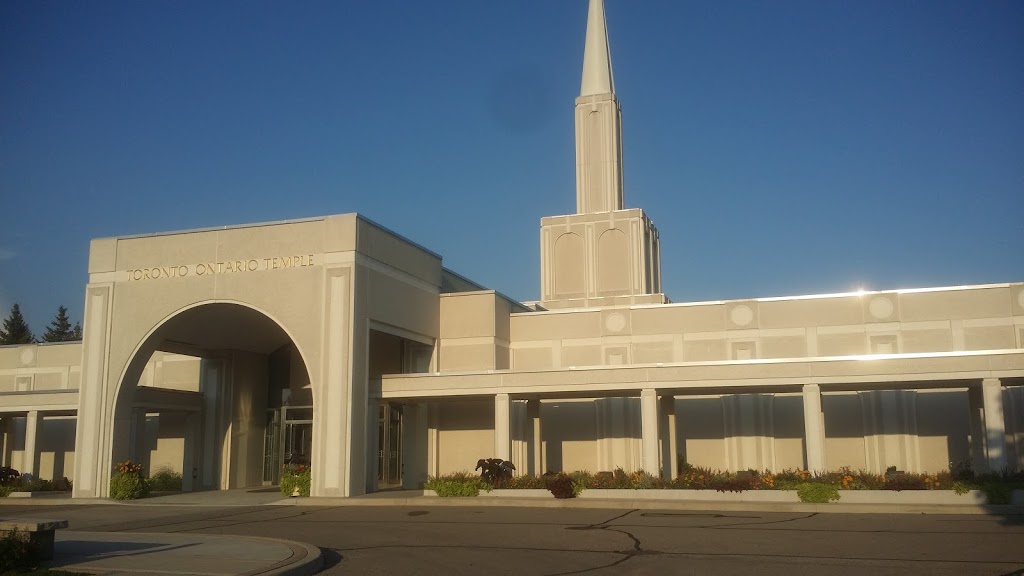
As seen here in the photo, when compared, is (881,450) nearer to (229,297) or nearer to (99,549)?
(229,297)

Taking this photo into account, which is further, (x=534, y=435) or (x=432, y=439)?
(x=432, y=439)

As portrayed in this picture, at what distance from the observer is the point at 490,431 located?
3741 centimetres

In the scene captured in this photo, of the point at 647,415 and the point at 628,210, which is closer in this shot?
the point at 647,415

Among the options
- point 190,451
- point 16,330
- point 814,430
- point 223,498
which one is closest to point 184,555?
point 223,498

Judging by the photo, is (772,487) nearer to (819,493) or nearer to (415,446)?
(819,493)

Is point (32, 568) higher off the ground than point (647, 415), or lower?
lower

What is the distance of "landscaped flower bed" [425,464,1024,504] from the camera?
83.2ft

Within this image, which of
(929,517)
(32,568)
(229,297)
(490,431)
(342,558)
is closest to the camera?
(32,568)

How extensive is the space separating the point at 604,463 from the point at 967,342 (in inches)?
586

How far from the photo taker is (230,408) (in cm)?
3900

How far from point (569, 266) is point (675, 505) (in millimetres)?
28262

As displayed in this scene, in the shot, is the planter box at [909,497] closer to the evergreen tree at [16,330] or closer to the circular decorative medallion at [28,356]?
the circular decorative medallion at [28,356]

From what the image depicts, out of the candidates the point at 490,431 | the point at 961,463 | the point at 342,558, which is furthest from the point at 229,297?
the point at 961,463

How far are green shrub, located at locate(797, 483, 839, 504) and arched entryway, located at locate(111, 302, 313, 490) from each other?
2014 cm
